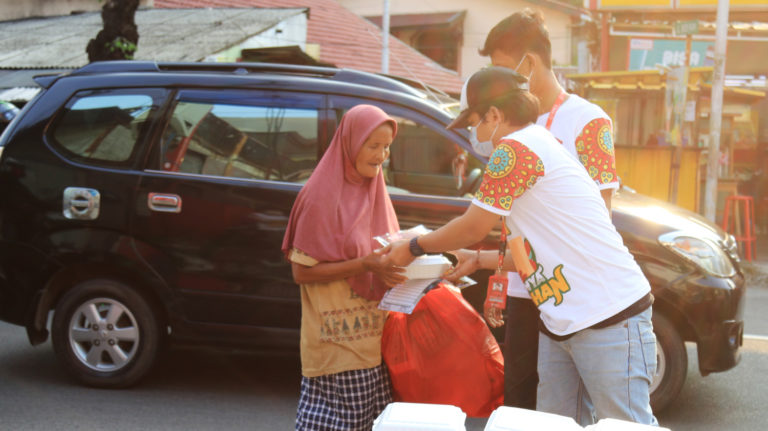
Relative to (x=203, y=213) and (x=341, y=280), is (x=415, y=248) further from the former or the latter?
(x=203, y=213)

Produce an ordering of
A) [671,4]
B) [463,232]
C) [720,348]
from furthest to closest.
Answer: [671,4], [720,348], [463,232]

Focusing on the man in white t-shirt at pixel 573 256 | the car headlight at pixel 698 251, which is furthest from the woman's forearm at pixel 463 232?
the car headlight at pixel 698 251

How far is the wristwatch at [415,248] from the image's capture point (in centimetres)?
267

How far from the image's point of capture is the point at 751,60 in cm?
1688

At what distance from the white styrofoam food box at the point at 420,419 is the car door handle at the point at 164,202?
3.41 m

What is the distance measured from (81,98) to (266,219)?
59.5 inches

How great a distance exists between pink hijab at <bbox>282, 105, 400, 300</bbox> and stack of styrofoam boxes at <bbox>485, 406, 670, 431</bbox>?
1475 millimetres

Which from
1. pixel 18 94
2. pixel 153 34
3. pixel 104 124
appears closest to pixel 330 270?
pixel 104 124

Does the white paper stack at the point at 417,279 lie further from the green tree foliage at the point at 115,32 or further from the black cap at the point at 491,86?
the green tree foliage at the point at 115,32

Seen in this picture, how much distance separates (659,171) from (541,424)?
35.0ft

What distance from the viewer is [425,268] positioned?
283 cm

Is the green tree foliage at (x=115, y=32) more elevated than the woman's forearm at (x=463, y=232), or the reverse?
the green tree foliage at (x=115, y=32)

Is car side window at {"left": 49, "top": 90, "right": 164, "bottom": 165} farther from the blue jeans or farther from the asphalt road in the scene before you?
the blue jeans

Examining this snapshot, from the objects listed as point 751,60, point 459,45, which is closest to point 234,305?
point 751,60
